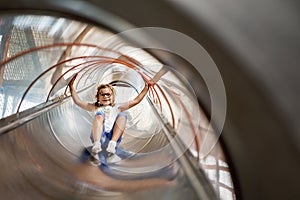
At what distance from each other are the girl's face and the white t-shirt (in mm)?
22

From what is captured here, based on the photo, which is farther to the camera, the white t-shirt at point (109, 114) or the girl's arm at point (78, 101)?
the girl's arm at point (78, 101)

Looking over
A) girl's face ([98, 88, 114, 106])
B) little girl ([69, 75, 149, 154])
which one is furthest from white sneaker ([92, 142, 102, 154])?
girl's face ([98, 88, 114, 106])

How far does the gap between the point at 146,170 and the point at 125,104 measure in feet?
1.36

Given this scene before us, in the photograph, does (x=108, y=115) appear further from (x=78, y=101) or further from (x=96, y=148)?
(x=78, y=101)

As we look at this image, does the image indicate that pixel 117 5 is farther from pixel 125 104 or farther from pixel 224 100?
pixel 125 104

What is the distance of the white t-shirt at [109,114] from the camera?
1.47m

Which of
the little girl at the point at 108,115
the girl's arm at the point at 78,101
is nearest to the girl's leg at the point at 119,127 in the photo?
the little girl at the point at 108,115

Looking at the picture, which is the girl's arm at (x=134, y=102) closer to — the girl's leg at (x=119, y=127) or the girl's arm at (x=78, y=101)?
the girl's leg at (x=119, y=127)

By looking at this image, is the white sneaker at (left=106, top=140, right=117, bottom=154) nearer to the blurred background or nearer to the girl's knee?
the blurred background

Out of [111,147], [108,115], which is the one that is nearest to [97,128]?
[108,115]

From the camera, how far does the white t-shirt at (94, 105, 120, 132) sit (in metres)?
1.47

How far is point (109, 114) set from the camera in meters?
1.53

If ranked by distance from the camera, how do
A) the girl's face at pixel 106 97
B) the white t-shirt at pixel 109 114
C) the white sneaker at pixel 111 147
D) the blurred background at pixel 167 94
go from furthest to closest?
the girl's face at pixel 106 97, the white t-shirt at pixel 109 114, the white sneaker at pixel 111 147, the blurred background at pixel 167 94

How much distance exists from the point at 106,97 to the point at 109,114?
0.12 metres
